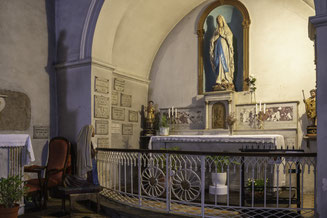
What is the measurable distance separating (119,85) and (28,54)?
228 cm

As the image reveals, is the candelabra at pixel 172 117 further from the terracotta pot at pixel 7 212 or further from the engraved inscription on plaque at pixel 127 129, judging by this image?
the terracotta pot at pixel 7 212

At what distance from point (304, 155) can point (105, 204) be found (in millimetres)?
3496

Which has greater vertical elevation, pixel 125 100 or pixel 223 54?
pixel 223 54

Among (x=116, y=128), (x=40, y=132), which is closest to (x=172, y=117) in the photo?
(x=116, y=128)

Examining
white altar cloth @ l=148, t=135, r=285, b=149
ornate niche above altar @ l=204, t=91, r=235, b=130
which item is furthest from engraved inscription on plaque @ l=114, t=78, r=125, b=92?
ornate niche above altar @ l=204, t=91, r=235, b=130

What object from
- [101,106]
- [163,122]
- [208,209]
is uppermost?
[101,106]

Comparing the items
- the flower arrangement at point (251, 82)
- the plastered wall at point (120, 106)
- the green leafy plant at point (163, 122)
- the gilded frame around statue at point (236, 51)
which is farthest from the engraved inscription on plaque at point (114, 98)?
the flower arrangement at point (251, 82)

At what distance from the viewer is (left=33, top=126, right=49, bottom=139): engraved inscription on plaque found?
738 cm

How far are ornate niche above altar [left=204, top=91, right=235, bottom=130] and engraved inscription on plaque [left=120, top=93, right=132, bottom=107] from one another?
2029mm

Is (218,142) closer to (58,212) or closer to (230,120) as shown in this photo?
(230,120)

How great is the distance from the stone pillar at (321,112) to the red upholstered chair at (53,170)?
4.30 meters

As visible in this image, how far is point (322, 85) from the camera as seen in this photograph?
4.55m

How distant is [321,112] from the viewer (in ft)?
14.9

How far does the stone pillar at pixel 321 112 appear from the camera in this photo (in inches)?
174
